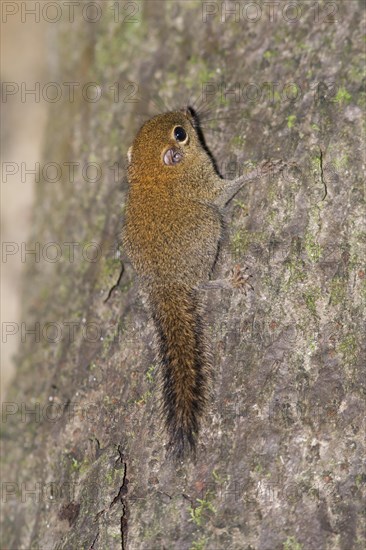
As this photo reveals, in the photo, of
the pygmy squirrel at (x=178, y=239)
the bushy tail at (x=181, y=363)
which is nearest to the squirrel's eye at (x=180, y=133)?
the pygmy squirrel at (x=178, y=239)

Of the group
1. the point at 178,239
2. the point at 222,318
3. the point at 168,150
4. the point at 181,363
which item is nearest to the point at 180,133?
Result: the point at 168,150

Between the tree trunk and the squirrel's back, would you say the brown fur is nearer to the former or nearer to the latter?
the squirrel's back

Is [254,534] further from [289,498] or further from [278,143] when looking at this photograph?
[278,143]

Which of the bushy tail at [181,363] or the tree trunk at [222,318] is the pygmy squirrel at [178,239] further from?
the tree trunk at [222,318]

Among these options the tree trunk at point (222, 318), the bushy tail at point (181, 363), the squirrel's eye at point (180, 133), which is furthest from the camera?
the squirrel's eye at point (180, 133)

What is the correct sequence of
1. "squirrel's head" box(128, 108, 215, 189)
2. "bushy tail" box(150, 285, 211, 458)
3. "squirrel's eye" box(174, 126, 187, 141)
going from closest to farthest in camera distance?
"bushy tail" box(150, 285, 211, 458), "squirrel's head" box(128, 108, 215, 189), "squirrel's eye" box(174, 126, 187, 141)

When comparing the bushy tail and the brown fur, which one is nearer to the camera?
the bushy tail

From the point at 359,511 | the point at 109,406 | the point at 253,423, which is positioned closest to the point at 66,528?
the point at 109,406

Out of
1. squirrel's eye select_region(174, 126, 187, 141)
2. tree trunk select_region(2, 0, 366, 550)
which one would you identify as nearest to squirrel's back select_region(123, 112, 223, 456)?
squirrel's eye select_region(174, 126, 187, 141)
